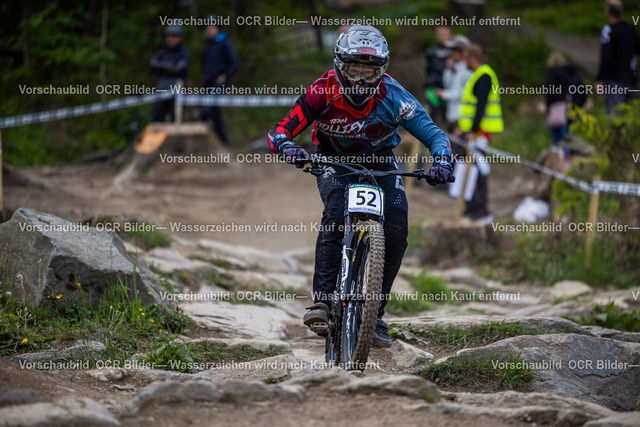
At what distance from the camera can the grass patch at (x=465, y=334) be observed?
5.57 meters

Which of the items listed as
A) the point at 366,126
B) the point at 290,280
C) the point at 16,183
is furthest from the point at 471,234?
the point at 16,183

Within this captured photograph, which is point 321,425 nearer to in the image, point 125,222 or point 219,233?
Answer: point 125,222

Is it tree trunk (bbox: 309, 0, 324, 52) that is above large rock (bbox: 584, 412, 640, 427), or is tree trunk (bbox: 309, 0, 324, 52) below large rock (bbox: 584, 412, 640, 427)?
above

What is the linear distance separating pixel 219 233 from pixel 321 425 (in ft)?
24.3

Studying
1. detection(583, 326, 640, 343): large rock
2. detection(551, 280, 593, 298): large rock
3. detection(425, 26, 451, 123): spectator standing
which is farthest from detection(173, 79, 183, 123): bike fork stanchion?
detection(583, 326, 640, 343): large rock

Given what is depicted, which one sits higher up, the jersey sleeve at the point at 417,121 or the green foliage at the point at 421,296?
the jersey sleeve at the point at 417,121

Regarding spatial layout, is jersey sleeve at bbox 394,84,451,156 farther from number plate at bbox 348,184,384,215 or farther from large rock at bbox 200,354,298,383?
large rock at bbox 200,354,298,383

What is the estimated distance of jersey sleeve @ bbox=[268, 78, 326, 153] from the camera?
497cm

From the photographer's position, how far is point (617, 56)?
11688mm

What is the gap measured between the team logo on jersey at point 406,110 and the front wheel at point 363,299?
895mm

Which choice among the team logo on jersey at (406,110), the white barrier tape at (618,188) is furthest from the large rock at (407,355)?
the white barrier tape at (618,188)

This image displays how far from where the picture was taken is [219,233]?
10.5 m

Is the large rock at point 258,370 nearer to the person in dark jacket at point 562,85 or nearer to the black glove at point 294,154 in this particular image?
the black glove at point 294,154

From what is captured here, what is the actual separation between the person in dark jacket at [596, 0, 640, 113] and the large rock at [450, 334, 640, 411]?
7286mm
